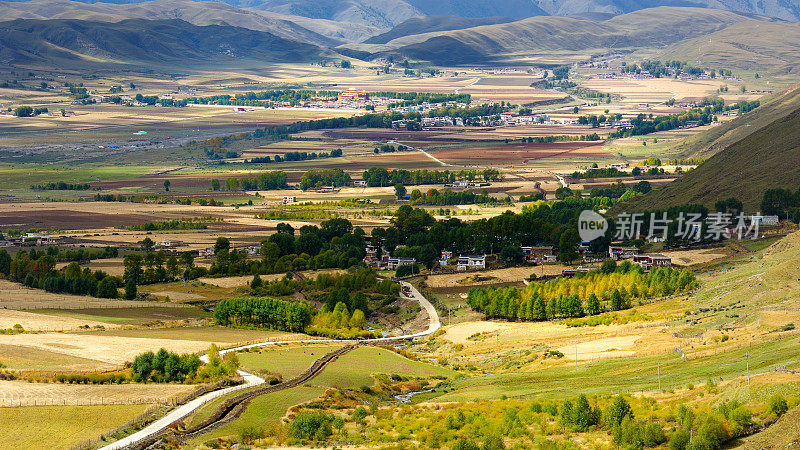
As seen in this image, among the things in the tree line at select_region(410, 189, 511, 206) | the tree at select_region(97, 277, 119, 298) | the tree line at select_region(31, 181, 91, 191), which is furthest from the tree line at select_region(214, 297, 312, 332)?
the tree line at select_region(31, 181, 91, 191)

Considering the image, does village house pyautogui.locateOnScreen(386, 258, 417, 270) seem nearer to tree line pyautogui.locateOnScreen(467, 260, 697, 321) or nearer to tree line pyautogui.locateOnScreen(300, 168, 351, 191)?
tree line pyautogui.locateOnScreen(467, 260, 697, 321)

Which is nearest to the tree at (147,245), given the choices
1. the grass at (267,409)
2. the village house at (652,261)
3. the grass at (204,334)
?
the grass at (204,334)

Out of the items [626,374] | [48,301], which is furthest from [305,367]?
[48,301]

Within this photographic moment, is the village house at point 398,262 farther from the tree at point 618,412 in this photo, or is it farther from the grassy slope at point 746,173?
the tree at point 618,412

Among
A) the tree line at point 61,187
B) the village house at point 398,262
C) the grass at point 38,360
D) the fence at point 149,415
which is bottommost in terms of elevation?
the fence at point 149,415

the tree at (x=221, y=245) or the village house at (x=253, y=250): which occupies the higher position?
the tree at (x=221, y=245)

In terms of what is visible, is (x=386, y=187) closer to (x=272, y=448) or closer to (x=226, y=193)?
(x=226, y=193)

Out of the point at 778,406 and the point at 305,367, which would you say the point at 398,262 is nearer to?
the point at 305,367
